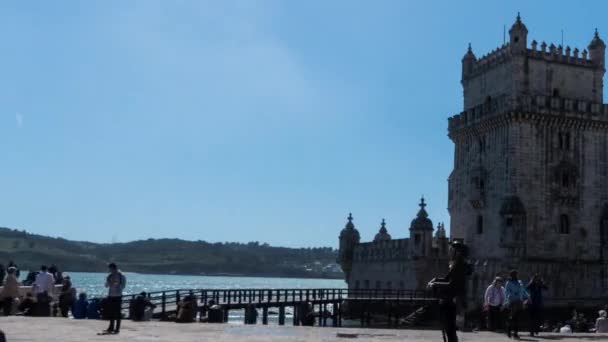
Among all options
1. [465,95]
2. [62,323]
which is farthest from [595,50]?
[62,323]

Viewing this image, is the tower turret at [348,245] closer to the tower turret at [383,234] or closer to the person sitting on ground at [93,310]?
the tower turret at [383,234]

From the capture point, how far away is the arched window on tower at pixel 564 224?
5684 centimetres

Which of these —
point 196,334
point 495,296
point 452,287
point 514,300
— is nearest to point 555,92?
point 495,296

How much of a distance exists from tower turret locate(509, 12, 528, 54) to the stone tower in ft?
0.21

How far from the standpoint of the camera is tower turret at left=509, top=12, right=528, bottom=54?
187ft

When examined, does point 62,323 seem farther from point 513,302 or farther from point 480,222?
point 480,222

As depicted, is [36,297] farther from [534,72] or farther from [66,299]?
[534,72]

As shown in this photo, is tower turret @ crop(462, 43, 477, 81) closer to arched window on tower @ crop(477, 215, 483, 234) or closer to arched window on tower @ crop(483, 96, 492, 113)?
arched window on tower @ crop(483, 96, 492, 113)

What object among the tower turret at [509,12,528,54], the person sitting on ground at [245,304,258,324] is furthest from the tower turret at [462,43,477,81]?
the person sitting on ground at [245,304,258,324]

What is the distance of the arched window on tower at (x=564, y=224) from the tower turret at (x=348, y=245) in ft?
72.2

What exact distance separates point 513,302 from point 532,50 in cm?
3841

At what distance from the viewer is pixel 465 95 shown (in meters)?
64.2

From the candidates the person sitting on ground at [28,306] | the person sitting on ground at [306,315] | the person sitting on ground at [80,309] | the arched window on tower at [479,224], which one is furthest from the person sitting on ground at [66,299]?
the arched window on tower at [479,224]

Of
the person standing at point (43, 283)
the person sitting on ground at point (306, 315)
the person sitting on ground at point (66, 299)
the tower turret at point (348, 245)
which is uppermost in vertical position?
the tower turret at point (348, 245)
